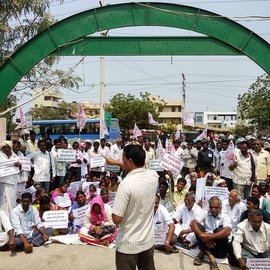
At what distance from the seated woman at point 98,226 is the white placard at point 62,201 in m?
1.19

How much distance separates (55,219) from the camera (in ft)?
21.1

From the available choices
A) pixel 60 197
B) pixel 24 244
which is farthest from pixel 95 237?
pixel 60 197

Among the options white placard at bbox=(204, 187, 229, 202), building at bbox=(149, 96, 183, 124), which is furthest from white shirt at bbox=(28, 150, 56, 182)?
building at bbox=(149, 96, 183, 124)

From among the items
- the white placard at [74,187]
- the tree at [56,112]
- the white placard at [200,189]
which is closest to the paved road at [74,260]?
the white placard at [200,189]

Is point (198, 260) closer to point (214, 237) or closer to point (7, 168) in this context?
Result: point (214, 237)

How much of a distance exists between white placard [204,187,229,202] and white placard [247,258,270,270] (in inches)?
83.5

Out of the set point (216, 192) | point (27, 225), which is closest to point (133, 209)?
point (27, 225)

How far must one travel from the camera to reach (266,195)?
6.80 meters

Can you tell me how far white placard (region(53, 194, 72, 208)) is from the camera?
7.38 m

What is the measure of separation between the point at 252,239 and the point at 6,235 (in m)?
3.34

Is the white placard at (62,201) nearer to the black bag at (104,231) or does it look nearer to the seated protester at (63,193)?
the seated protester at (63,193)

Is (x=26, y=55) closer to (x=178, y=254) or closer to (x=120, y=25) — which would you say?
(x=120, y=25)

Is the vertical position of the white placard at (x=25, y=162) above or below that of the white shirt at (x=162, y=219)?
above

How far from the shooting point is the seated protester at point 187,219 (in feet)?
19.4
